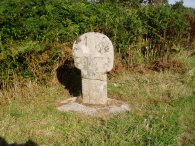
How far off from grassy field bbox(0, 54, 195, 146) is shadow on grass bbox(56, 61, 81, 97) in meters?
0.39

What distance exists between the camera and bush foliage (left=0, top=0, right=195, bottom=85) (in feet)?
24.8

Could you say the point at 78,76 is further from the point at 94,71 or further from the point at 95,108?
the point at 95,108

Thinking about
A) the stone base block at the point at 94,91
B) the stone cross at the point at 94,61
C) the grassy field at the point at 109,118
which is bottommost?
the grassy field at the point at 109,118

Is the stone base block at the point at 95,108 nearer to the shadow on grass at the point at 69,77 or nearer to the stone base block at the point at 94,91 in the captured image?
the stone base block at the point at 94,91

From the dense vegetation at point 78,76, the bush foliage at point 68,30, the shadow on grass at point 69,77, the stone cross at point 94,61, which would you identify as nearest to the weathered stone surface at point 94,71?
the stone cross at point 94,61

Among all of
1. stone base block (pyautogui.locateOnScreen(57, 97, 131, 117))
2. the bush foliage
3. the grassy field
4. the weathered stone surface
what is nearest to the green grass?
the grassy field

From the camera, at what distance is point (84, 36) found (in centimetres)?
724

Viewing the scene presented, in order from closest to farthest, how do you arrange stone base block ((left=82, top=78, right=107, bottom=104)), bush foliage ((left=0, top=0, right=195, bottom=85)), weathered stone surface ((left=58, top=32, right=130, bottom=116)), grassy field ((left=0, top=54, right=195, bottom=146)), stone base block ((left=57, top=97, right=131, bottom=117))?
1. grassy field ((left=0, top=54, right=195, bottom=146))
2. stone base block ((left=57, top=97, right=131, bottom=117))
3. weathered stone surface ((left=58, top=32, right=130, bottom=116))
4. stone base block ((left=82, top=78, right=107, bottom=104))
5. bush foliage ((left=0, top=0, right=195, bottom=85))

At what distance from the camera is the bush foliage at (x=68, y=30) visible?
7.57 m

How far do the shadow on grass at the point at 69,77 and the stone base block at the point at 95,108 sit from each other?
1.22 metres

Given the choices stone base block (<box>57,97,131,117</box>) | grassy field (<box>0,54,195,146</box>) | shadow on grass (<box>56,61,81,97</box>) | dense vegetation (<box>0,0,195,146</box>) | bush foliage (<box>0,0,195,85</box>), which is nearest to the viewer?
grassy field (<box>0,54,195,146</box>)

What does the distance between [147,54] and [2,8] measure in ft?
15.4

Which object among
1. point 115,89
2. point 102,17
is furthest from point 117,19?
point 115,89

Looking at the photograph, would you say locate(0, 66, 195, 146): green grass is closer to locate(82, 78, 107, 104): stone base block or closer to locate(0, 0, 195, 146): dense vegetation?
locate(0, 0, 195, 146): dense vegetation
